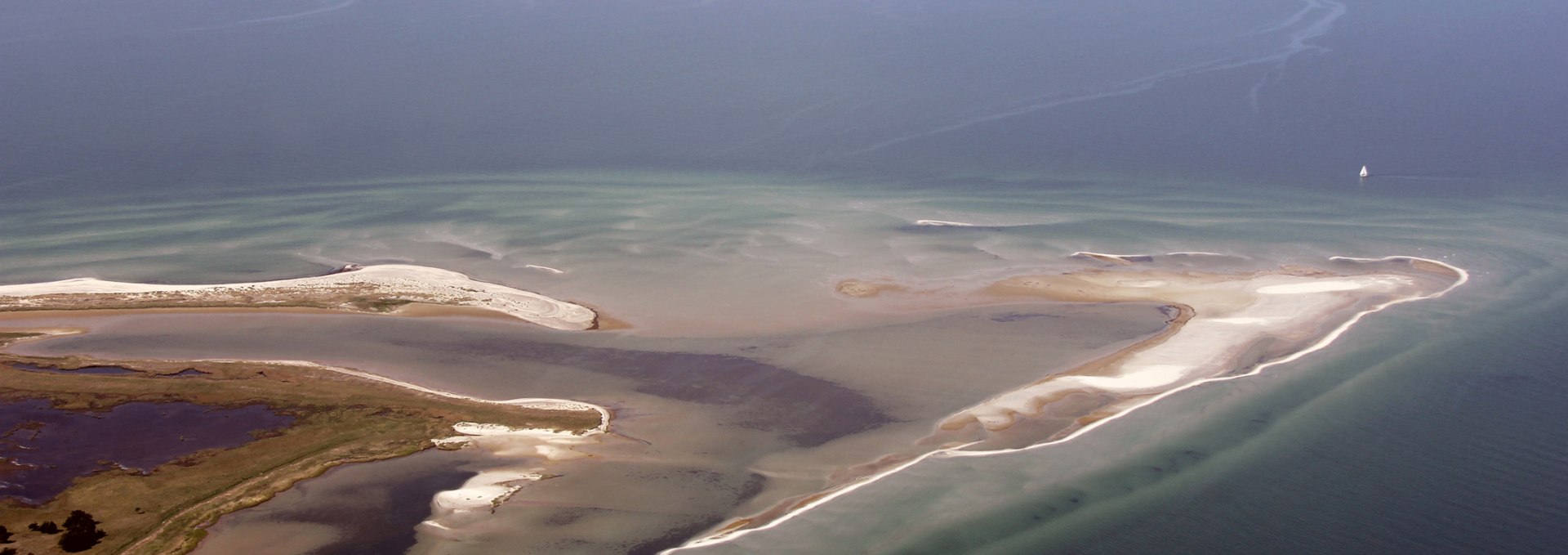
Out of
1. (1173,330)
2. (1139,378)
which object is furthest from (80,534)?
(1173,330)

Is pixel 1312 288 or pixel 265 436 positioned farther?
pixel 1312 288

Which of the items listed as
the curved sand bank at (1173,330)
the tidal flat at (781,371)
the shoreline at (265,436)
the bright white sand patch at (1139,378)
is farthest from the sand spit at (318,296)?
the bright white sand patch at (1139,378)

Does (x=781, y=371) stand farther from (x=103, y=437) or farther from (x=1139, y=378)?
(x=103, y=437)

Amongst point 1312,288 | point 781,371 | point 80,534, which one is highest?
point 1312,288

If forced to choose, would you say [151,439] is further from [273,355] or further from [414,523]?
[414,523]

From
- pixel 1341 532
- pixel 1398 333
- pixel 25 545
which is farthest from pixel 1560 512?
pixel 25 545

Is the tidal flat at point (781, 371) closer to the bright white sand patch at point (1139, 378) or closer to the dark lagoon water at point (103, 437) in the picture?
the bright white sand patch at point (1139, 378)

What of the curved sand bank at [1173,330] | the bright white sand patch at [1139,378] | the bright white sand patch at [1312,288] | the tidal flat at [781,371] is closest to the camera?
the tidal flat at [781,371]
